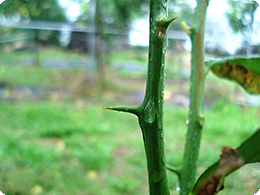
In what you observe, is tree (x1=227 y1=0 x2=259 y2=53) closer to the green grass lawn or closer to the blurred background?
the blurred background

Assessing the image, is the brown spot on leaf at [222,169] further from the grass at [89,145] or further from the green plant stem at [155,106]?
the grass at [89,145]

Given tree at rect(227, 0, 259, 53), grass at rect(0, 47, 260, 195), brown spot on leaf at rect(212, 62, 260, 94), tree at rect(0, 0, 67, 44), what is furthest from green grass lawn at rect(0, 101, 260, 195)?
tree at rect(0, 0, 67, 44)

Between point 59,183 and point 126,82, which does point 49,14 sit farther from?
point 59,183

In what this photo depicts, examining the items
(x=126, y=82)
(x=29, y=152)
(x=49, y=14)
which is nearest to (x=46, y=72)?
(x=49, y=14)

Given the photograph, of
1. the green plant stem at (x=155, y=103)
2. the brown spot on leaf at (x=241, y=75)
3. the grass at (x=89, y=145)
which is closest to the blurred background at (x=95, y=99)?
the grass at (x=89, y=145)

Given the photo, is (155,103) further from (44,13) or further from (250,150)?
(44,13)

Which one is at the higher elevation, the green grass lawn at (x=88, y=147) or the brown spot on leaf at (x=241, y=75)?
the brown spot on leaf at (x=241, y=75)

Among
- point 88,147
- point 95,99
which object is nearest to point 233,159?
point 88,147
